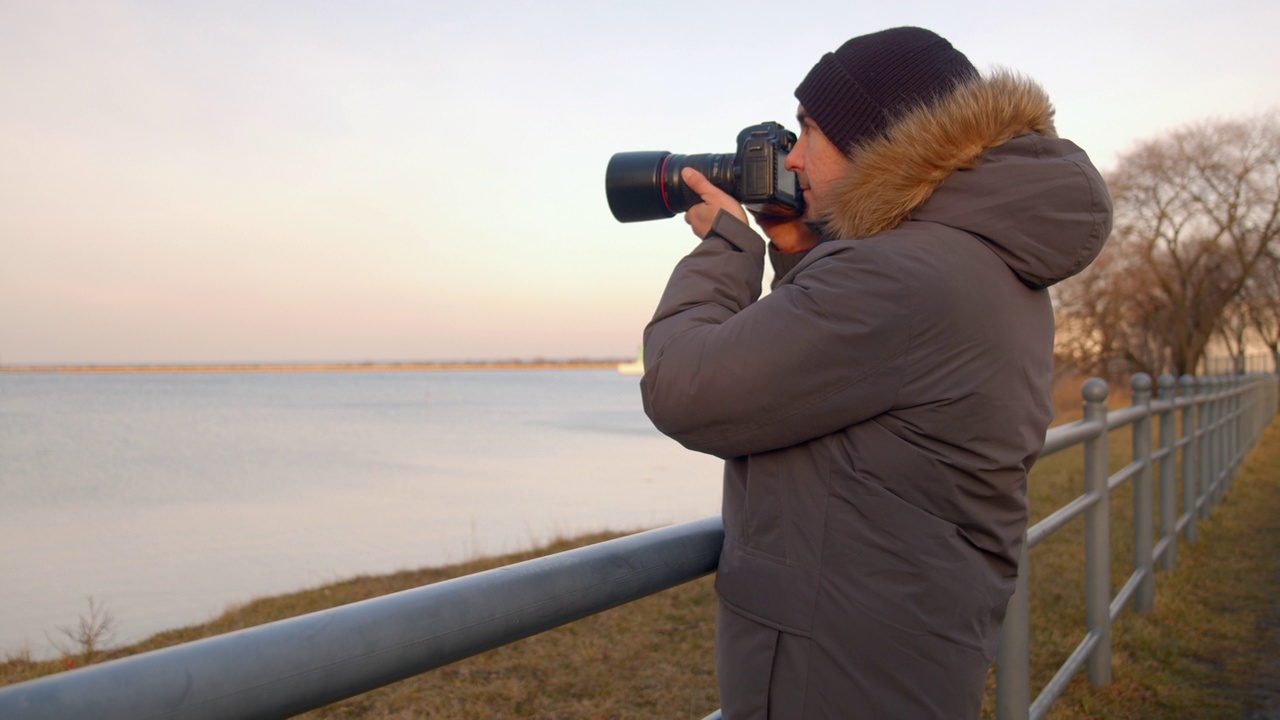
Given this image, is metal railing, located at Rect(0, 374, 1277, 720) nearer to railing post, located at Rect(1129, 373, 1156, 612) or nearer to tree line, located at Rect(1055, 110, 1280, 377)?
railing post, located at Rect(1129, 373, 1156, 612)

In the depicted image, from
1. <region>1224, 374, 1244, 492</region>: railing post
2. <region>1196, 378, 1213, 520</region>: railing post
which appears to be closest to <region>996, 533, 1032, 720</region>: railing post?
<region>1196, 378, 1213, 520</region>: railing post

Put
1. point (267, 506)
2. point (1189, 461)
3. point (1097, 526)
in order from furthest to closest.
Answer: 1. point (267, 506)
2. point (1189, 461)
3. point (1097, 526)

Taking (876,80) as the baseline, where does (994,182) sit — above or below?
below

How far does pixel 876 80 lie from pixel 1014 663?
1.46 m

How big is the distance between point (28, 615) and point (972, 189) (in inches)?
292

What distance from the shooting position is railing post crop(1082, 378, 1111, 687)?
2.91 m

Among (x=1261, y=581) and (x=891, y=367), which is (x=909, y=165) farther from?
(x=1261, y=581)

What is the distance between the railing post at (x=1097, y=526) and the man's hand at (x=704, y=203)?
1.99m

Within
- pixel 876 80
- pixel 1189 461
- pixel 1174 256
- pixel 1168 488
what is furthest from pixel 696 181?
pixel 1174 256

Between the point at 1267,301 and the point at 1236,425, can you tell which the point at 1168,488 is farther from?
the point at 1267,301

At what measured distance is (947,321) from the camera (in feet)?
3.31

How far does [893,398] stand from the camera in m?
1.01

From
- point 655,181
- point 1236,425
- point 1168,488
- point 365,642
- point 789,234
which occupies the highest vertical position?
point 655,181

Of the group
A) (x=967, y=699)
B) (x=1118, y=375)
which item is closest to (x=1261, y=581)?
(x=967, y=699)
